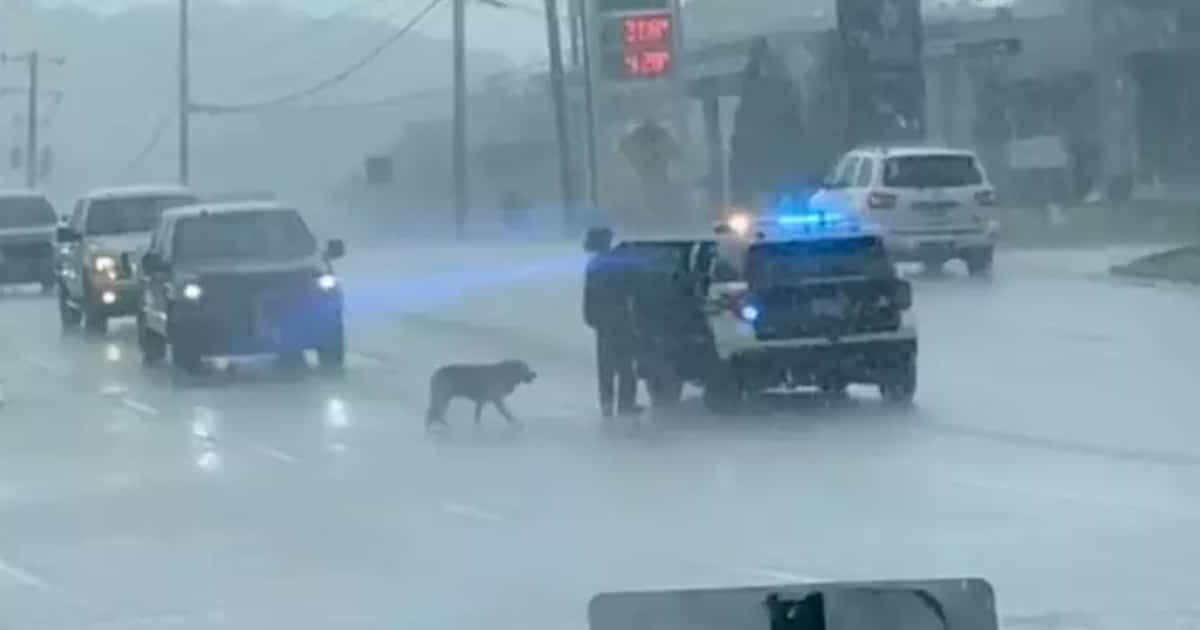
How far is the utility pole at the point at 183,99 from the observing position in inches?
2889

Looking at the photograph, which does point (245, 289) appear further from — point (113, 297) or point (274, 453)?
point (274, 453)

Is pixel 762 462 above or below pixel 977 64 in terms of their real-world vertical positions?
below

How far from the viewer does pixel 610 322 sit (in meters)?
23.0

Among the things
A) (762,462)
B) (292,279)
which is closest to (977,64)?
(292,279)

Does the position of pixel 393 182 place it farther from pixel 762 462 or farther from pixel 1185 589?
pixel 1185 589

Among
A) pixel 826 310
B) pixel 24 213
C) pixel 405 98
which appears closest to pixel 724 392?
pixel 826 310

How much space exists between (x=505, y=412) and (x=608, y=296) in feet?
4.12

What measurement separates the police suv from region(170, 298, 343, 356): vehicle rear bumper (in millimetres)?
6643

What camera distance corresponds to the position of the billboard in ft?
182

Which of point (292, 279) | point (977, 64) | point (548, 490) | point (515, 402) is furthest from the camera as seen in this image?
point (977, 64)

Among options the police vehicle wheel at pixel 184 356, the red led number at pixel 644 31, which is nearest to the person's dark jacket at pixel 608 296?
the police vehicle wheel at pixel 184 356

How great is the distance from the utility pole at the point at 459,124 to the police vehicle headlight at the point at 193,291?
1661 inches

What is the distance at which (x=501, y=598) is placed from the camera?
12961 millimetres

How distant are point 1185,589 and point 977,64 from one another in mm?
55537
